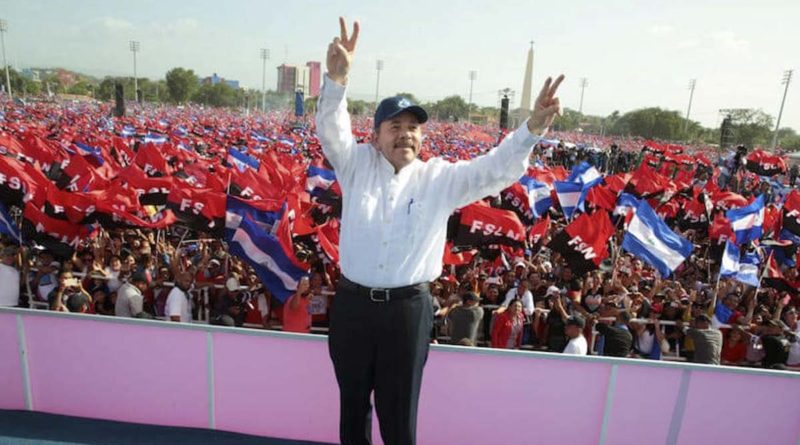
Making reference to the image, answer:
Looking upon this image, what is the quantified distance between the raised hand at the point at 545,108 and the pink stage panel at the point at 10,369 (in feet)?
10.2

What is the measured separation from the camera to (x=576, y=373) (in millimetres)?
2984

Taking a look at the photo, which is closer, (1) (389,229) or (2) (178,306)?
(1) (389,229)

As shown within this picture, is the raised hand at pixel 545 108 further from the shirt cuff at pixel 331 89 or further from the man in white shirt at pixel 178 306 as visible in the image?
the man in white shirt at pixel 178 306

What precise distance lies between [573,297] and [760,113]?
82293 mm

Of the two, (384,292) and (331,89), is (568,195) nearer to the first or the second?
(384,292)

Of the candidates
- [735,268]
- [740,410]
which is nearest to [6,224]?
[740,410]

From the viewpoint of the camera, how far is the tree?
101 meters

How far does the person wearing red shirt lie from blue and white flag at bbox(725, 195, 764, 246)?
15.4 ft

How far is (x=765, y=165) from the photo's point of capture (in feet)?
70.3

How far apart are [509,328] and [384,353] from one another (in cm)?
435

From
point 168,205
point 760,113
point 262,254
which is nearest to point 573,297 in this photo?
point 262,254

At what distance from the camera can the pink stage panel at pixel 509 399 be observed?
299 centimetres

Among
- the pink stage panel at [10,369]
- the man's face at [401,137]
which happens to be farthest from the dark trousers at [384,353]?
the pink stage panel at [10,369]

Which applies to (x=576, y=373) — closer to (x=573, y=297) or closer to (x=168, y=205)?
(x=573, y=297)
